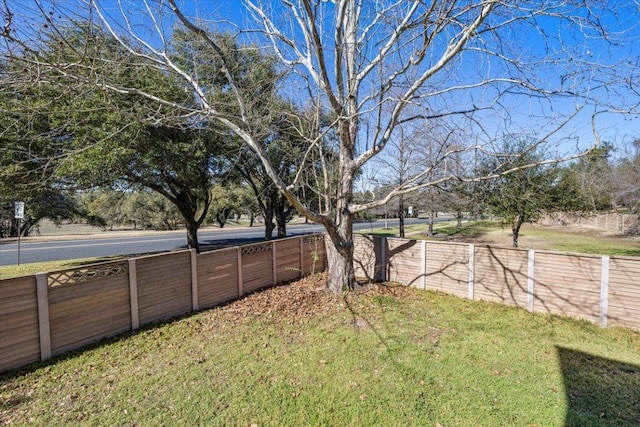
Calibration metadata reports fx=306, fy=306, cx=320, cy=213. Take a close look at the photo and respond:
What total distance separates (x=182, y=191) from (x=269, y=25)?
7.88 meters

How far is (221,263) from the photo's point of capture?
5.76 meters

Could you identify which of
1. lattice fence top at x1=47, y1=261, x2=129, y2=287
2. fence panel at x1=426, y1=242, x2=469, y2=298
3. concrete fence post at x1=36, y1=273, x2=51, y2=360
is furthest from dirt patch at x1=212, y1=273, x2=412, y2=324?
concrete fence post at x1=36, y1=273, x2=51, y2=360

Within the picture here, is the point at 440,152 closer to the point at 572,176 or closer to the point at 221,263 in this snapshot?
the point at 221,263

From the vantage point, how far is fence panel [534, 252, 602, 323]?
4.83 metres

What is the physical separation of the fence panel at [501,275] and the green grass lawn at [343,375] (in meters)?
0.62

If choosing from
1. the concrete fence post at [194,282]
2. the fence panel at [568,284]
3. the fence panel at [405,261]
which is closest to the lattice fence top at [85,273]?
the concrete fence post at [194,282]

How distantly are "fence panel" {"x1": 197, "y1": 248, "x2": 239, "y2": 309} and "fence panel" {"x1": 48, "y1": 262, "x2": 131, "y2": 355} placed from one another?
4.00ft

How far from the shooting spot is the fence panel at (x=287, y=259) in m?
7.05

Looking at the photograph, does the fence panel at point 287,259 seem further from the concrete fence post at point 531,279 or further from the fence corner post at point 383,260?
the concrete fence post at point 531,279

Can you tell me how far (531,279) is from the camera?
17.7 ft

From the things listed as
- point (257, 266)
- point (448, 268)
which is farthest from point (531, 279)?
point (257, 266)

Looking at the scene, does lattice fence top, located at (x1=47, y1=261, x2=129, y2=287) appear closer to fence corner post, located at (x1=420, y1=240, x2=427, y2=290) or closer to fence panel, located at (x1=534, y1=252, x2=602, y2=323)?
fence corner post, located at (x1=420, y1=240, x2=427, y2=290)

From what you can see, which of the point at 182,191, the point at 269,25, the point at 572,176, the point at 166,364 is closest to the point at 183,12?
the point at 269,25

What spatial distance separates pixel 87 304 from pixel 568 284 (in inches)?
284
